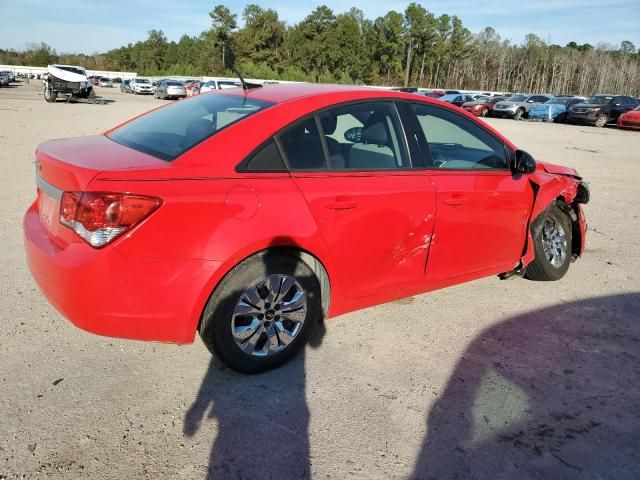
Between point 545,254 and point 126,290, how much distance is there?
3.54m

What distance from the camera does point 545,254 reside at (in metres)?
4.38

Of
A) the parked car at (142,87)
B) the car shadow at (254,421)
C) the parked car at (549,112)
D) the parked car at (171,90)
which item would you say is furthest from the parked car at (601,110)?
the parked car at (142,87)

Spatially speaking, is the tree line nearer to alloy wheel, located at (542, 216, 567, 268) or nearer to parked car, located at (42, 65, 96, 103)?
parked car, located at (42, 65, 96, 103)

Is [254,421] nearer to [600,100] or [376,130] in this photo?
[376,130]

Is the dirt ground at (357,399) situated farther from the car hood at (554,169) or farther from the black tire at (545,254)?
the car hood at (554,169)

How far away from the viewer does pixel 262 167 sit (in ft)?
8.89

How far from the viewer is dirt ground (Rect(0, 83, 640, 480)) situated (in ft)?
7.54

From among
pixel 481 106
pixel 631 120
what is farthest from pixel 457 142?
pixel 481 106

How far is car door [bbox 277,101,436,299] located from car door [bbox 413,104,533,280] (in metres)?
0.17

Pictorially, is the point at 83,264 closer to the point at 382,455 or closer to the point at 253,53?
the point at 382,455

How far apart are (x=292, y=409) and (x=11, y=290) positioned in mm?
2603

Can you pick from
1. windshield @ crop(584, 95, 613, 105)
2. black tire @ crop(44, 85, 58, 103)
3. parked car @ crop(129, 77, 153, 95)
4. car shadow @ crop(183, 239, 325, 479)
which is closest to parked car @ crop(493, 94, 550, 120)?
windshield @ crop(584, 95, 613, 105)

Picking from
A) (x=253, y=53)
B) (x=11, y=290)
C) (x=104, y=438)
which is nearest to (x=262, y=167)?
(x=104, y=438)

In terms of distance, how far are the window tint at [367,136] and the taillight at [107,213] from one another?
1.21 m
